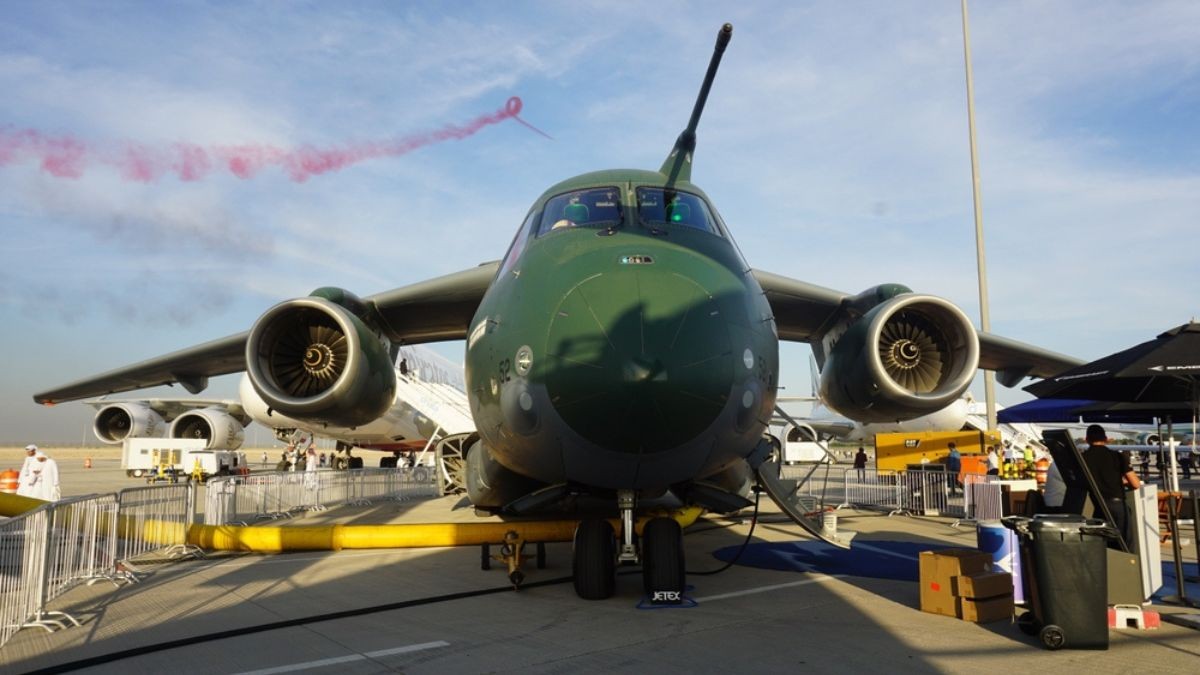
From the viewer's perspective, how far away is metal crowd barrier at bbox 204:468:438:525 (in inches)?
476

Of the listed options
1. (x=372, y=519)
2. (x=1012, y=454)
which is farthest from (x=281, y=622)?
(x=1012, y=454)

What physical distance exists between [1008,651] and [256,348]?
23.4ft

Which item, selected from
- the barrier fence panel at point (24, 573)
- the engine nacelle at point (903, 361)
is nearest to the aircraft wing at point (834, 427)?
the engine nacelle at point (903, 361)

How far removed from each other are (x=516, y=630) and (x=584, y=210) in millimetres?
3498

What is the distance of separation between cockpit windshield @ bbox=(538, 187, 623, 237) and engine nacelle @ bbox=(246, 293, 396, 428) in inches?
100

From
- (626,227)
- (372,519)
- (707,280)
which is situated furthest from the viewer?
(372,519)

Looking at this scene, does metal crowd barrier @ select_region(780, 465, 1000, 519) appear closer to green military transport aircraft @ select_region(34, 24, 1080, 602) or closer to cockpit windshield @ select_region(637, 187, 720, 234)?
green military transport aircraft @ select_region(34, 24, 1080, 602)

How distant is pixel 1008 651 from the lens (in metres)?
4.93

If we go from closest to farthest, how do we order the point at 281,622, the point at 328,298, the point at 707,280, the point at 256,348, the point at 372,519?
1. the point at 707,280
2. the point at 281,622
3. the point at 256,348
4. the point at 328,298
5. the point at 372,519

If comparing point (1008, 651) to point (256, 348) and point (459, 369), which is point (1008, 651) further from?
point (459, 369)

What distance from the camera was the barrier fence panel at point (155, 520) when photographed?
9156 mm

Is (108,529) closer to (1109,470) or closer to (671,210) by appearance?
(671,210)

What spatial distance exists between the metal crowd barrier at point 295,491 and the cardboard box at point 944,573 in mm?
10116

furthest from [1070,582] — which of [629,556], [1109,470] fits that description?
[629,556]
